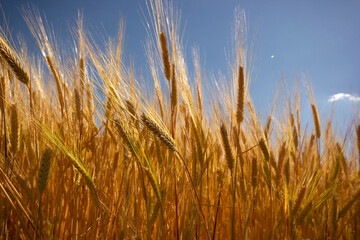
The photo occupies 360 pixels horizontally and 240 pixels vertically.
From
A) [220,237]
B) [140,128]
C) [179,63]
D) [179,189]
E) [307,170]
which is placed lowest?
[220,237]

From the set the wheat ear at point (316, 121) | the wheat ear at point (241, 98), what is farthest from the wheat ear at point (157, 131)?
the wheat ear at point (316, 121)

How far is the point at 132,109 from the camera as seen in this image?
51.2 inches

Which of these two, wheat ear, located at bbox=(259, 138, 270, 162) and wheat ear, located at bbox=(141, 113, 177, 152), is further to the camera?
wheat ear, located at bbox=(259, 138, 270, 162)

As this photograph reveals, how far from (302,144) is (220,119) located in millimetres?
1135

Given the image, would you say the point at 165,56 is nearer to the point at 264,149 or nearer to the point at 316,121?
the point at 264,149

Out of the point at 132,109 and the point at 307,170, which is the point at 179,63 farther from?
the point at 307,170

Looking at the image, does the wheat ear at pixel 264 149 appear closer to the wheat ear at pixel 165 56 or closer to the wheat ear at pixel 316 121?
the wheat ear at pixel 165 56

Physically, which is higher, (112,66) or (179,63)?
(179,63)

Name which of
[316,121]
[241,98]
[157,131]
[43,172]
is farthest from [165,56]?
A: [316,121]

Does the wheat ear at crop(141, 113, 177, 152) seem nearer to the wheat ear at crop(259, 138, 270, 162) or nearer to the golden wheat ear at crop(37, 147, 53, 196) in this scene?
the golden wheat ear at crop(37, 147, 53, 196)

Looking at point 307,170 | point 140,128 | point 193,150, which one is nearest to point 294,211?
point 307,170

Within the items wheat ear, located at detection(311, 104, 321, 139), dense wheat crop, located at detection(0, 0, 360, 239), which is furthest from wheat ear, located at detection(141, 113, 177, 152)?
wheat ear, located at detection(311, 104, 321, 139)

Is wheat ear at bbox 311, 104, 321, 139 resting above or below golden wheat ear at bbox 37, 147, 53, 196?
above

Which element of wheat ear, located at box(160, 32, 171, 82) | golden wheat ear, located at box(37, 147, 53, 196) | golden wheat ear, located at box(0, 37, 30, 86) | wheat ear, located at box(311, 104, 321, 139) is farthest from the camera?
wheat ear, located at box(311, 104, 321, 139)
